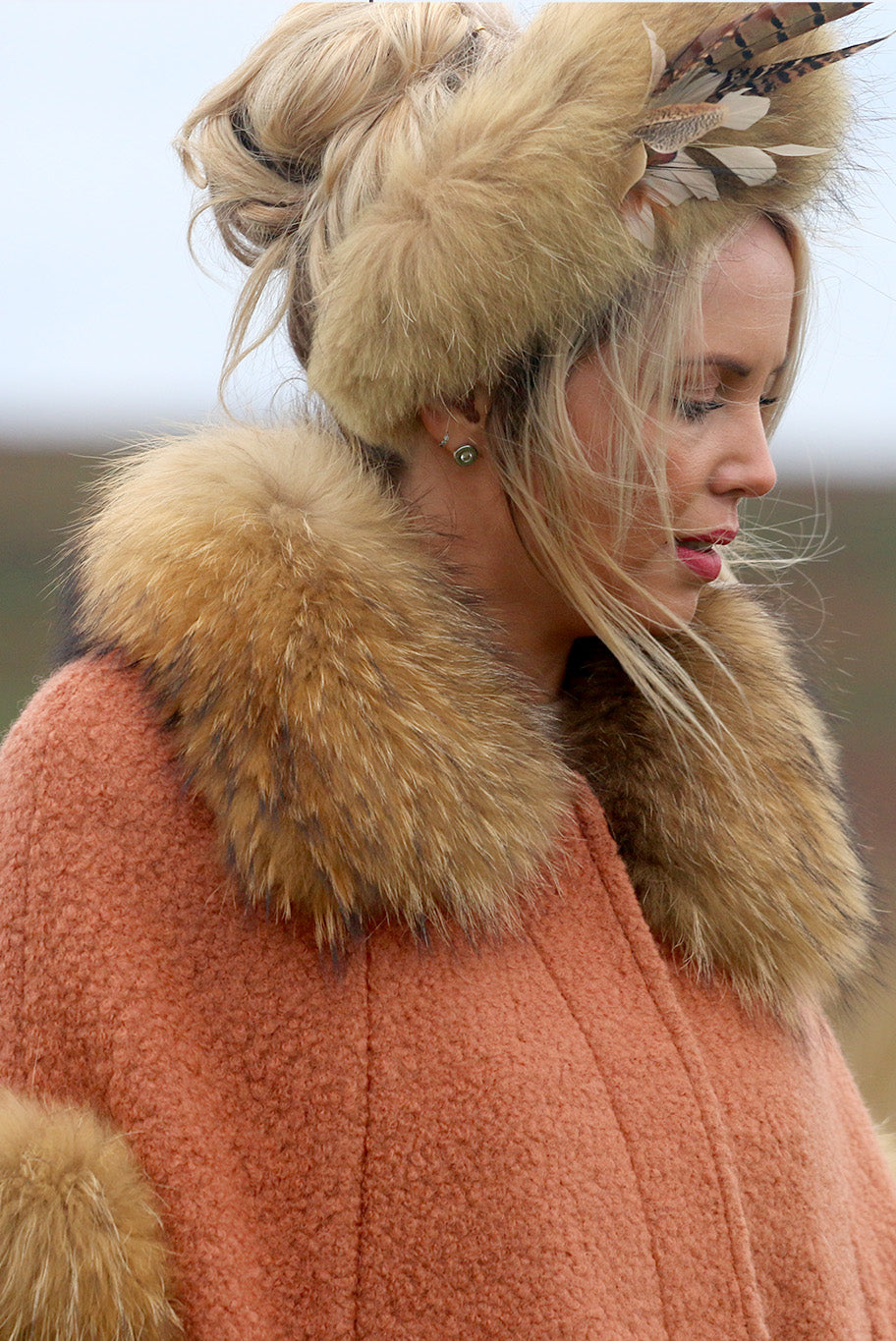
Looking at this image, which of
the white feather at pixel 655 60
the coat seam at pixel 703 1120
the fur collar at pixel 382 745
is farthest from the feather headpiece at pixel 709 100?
the coat seam at pixel 703 1120

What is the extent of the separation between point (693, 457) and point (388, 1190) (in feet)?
2.08

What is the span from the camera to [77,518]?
121cm

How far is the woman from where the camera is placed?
0.90 meters

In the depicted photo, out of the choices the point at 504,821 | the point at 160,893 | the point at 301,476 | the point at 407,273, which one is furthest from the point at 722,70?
the point at 160,893

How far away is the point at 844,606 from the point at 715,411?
6644 millimetres

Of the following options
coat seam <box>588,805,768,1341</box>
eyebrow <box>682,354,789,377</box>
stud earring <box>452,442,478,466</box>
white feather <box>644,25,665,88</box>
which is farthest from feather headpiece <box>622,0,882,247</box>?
coat seam <box>588,805,768,1341</box>

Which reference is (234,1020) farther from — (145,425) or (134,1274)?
(145,425)

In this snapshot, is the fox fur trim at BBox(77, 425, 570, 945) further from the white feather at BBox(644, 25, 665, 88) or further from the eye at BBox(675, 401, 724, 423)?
the white feather at BBox(644, 25, 665, 88)

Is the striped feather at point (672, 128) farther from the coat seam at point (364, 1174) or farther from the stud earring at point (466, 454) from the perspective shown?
the coat seam at point (364, 1174)

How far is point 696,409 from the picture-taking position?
1.08m

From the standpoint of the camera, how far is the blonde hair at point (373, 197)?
3.42 feet

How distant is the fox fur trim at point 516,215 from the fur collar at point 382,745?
141 millimetres

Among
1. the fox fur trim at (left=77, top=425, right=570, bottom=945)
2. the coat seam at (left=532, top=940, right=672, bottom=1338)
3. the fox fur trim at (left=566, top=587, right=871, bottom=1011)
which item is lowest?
the coat seam at (left=532, top=940, right=672, bottom=1338)

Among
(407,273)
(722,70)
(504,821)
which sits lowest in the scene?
(504,821)
